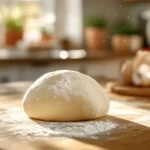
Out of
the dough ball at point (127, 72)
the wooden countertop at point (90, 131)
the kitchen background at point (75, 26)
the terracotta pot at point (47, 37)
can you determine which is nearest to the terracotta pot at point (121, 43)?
the kitchen background at point (75, 26)

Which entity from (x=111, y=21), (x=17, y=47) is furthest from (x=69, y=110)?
(x=111, y=21)

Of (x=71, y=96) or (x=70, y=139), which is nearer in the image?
(x=70, y=139)

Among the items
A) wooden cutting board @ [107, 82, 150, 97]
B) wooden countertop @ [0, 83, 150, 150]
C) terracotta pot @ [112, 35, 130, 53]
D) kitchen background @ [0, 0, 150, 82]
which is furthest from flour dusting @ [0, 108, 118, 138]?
terracotta pot @ [112, 35, 130, 53]

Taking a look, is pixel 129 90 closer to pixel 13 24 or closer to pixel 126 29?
pixel 126 29

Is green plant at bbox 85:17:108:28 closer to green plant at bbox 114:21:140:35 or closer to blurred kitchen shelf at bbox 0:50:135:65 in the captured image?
green plant at bbox 114:21:140:35

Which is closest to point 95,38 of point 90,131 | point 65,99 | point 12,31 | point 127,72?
point 12,31

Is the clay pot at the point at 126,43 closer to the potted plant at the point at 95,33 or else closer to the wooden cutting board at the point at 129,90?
the potted plant at the point at 95,33

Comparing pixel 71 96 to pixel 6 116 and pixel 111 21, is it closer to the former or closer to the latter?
pixel 6 116
